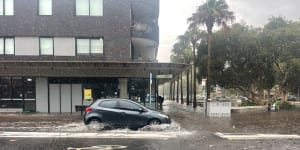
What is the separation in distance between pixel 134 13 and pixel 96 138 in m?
20.1

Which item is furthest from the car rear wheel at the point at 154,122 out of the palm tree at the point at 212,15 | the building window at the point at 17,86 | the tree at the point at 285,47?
the tree at the point at 285,47

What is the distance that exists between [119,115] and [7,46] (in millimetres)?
15455

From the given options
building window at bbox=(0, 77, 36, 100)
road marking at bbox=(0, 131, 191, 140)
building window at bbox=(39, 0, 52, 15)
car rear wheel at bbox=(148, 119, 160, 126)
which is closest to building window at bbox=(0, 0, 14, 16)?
building window at bbox=(39, 0, 52, 15)

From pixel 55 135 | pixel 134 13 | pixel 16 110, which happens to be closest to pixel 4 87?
pixel 16 110

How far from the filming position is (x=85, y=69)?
2697cm

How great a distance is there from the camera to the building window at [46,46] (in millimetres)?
27953

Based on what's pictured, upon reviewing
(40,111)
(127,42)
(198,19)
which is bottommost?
(40,111)

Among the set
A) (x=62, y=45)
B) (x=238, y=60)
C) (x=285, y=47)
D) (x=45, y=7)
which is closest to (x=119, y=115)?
(x=62, y=45)

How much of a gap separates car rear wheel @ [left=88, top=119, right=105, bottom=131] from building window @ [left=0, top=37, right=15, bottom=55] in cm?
1428

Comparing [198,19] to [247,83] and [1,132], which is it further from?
[1,132]

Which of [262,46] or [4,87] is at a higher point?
[262,46]

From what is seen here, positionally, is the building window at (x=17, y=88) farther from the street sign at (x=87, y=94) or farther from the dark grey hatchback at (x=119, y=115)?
the dark grey hatchback at (x=119, y=115)

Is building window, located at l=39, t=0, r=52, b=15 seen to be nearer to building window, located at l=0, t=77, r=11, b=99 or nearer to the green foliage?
building window, located at l=0, t=77, r=11, b=99

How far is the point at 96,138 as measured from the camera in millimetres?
13477
